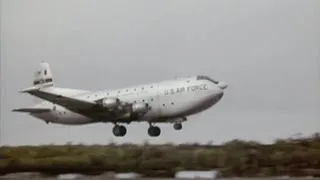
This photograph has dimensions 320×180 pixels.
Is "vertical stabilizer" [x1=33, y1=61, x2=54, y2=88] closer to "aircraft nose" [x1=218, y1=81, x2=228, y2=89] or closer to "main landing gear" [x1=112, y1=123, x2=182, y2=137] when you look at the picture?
"main landing gear" [x1=112, y1=123, x2=182, y2=137]

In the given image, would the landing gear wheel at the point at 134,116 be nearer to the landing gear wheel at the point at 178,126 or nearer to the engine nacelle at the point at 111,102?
the engine nacelle at the point at 111,102

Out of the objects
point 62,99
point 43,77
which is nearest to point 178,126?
point 62,99

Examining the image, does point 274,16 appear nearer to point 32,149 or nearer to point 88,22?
point 88,22

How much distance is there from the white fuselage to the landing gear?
0.25ft

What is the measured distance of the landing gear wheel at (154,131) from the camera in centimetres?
649

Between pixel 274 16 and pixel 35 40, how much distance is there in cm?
236

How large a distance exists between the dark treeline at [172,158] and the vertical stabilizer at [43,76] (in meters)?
0.61

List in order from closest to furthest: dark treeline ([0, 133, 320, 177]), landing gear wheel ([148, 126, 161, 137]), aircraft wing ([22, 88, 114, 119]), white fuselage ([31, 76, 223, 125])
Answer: dark treeline ([0, 133, 320, 177])
white fuselage ([31, 76, 223, 125])
landing gear wheel ([148, 126, 161, 137])
aircraft wing ([22, 88, 114, 119])

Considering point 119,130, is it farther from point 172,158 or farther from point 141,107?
point 172,158

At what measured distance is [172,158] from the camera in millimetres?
6363

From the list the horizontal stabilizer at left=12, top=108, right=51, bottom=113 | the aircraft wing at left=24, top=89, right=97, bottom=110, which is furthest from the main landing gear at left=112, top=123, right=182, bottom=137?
the horizontal stabilizer at left=12, top=108, right=51, bottom=113

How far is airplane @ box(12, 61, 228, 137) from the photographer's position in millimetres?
6375

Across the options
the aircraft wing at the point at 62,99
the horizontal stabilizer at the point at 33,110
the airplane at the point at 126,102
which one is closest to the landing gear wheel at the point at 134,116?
the airplane at the point at 126,102

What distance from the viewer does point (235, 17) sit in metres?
6.40
